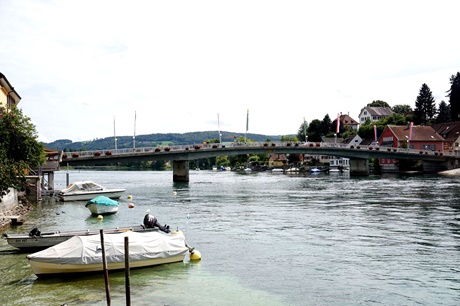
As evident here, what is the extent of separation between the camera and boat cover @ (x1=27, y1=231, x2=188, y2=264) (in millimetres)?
23453

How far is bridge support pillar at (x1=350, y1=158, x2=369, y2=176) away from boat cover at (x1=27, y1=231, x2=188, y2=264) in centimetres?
10564

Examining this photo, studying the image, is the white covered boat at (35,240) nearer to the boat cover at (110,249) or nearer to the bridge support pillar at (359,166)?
the boat cover at (110,249)

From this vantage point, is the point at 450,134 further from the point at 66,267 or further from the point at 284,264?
the point at 66,267

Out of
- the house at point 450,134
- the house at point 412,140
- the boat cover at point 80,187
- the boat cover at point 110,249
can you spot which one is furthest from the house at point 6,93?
the house at point 450,134

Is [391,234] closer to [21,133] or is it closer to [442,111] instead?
[21,133]

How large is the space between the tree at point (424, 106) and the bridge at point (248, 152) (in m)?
46.2

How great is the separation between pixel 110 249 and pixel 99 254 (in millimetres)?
560

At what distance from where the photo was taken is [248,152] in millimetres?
110062

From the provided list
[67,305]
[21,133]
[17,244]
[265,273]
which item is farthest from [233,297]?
[21,133]

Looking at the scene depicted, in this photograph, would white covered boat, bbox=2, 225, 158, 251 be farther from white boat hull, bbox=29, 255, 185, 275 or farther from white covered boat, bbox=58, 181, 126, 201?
white covered boat, bbox=58, 181, 126, 201

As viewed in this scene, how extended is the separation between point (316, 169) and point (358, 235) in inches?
5439

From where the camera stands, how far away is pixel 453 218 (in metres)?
42.4

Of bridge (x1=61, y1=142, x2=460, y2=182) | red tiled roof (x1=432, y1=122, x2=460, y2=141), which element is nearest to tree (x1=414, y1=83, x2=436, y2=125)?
red tiled roof (x1=432, y1=122, x2=460, y2=141)

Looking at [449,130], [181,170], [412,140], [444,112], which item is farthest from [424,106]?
[181,170]
